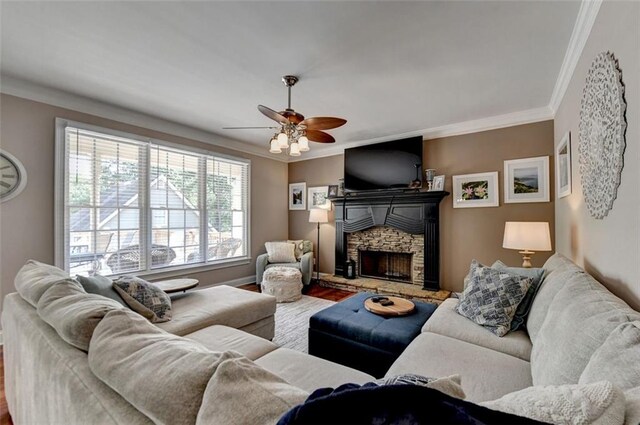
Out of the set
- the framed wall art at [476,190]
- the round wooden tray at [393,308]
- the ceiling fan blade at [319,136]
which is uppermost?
the ceiling fan blade at [319,136]

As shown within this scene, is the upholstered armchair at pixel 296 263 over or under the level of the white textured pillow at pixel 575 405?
under

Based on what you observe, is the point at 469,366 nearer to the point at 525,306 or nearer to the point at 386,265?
the point at 525,306

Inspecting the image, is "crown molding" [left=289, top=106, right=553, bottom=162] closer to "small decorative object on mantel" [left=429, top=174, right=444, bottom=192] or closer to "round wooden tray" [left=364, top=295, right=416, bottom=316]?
"small decorative object on mantel" [left=429, top=174, right=444, bottom=192]

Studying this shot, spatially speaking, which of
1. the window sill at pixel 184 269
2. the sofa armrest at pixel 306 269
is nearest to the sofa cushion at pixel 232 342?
the window sill at pixel 184 269

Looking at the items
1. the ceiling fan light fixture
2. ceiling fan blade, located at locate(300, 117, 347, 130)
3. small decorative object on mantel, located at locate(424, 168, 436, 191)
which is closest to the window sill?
the ceiling fan light fixture

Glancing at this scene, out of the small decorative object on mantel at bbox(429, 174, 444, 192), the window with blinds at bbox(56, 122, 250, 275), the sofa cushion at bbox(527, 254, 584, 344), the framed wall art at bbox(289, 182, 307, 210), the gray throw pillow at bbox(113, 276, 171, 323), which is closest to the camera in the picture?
the sofa cushion at bbox(527, 254, 584, 344)

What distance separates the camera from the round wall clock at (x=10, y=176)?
8.91 ft

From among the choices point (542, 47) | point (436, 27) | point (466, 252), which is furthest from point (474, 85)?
point (466, 252)

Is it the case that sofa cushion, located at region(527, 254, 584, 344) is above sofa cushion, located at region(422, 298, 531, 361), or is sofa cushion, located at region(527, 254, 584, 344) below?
above

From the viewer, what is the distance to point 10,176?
9.06ft

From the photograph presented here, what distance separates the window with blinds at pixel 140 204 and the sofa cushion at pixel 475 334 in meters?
3.68

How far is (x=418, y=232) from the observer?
4.32 m

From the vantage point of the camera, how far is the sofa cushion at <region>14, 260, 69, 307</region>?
142 cm

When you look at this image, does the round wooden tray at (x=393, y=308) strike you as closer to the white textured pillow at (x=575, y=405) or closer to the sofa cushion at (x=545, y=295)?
the sofa cushion at (x=545, y=295)
